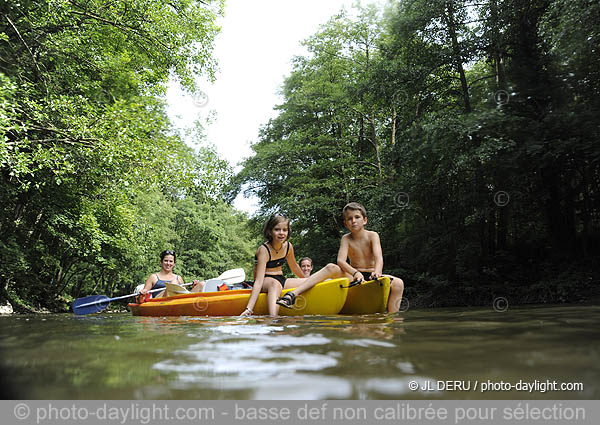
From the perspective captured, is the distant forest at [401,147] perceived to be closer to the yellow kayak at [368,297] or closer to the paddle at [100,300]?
the paddle at [100,300]

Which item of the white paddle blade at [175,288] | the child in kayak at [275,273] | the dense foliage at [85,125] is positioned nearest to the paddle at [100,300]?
the white paddle blade at [175,288]

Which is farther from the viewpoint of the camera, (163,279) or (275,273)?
(163,279)

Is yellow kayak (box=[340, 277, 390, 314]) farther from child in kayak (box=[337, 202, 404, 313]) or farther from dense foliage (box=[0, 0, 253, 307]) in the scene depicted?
dense foliage (box=[0, 0, 253, 307])

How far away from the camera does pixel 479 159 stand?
1098 cm

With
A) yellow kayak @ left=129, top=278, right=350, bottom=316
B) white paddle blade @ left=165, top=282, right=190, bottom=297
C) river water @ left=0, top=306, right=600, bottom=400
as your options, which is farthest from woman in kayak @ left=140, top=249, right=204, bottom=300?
river water @ left=0, top=306, right=600, bottom=400

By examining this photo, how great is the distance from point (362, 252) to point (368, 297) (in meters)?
0.69

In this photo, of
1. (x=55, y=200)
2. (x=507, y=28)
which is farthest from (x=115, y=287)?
(x=507, y=28)

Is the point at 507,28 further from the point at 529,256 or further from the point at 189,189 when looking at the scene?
the point at 189,189

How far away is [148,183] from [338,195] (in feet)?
28.6

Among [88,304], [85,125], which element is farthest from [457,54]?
[88,304]

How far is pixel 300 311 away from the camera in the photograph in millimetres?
4762

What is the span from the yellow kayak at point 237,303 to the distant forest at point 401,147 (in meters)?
3.68

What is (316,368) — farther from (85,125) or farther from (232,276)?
(85,125)
